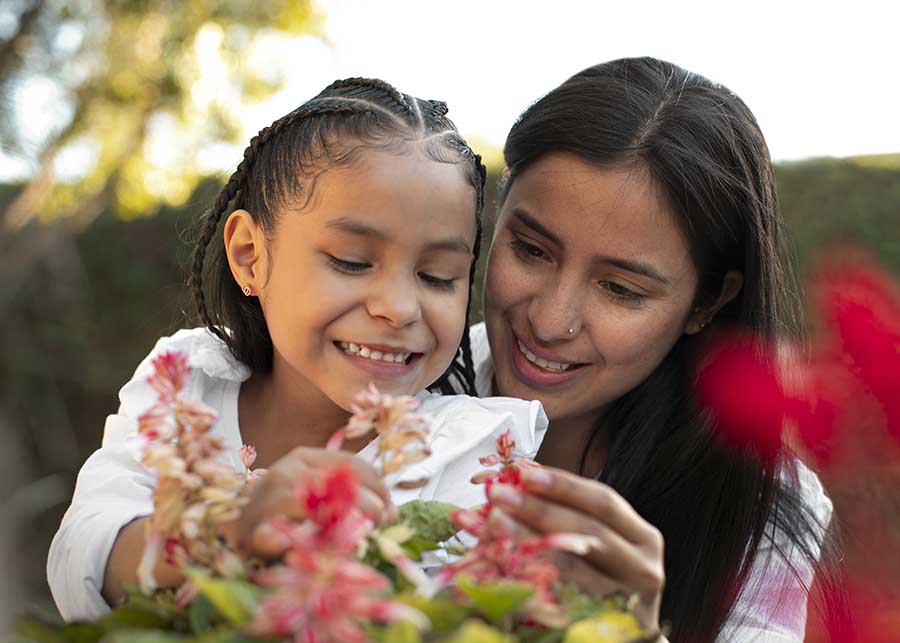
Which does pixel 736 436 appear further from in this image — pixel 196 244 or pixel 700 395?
pixel 196 244

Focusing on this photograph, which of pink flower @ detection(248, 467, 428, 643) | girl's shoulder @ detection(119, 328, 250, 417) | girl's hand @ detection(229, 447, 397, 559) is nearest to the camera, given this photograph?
pink flower @ detection(248, 467, 428, 643)

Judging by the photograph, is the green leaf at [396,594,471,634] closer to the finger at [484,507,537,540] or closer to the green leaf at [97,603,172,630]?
the finger at [484,507,537,540]

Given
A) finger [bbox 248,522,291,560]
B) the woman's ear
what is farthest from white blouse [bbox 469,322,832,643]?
finger [bbox 248,522,291,560]

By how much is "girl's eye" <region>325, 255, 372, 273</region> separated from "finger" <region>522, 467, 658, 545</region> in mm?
725

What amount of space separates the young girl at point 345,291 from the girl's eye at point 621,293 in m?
0.34

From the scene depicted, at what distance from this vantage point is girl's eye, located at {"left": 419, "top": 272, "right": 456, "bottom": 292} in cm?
190

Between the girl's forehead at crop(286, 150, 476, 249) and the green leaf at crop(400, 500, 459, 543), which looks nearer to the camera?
the green leaf at crop(400, 500, 459, 543)

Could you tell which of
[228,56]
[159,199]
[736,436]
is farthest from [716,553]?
[159,199]

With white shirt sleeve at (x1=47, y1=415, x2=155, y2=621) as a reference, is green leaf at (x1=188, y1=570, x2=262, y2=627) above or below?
above

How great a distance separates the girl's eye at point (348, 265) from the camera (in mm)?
1835

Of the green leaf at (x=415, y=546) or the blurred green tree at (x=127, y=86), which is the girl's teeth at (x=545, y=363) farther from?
the blurred green tree at (x=127, y=86)

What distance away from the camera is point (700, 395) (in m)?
2.56

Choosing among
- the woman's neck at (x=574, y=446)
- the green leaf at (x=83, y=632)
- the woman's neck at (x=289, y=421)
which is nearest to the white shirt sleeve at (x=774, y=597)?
the woman's neck at (x=574, y=446)

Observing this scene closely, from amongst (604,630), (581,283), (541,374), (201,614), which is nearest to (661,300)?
(581,283)
